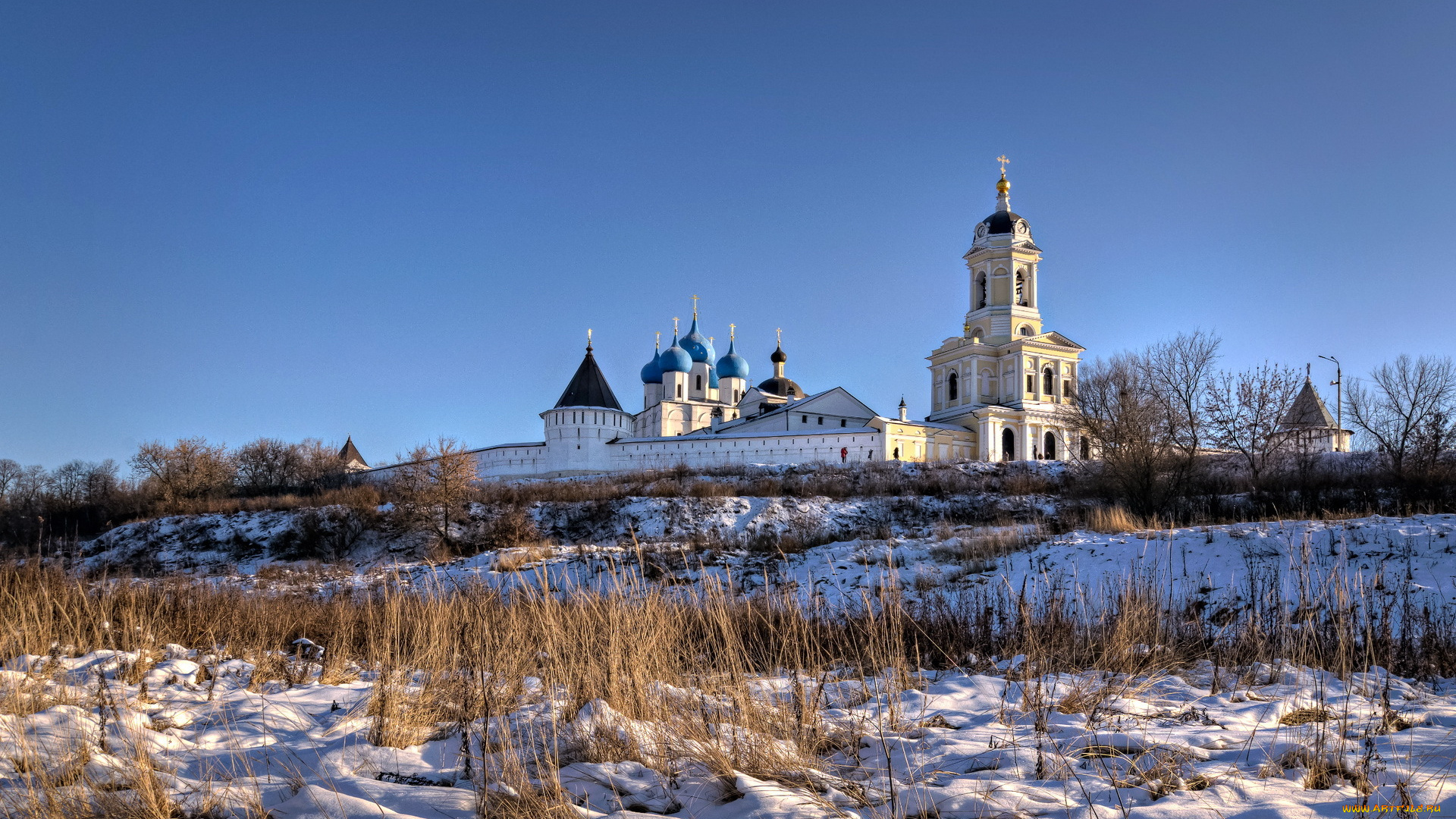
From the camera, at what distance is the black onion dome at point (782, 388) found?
5909 centimetres

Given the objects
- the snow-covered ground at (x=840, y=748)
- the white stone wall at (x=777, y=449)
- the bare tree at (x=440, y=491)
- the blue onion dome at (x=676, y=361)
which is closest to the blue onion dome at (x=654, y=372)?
the blue onion dome at (x=676, y=361)

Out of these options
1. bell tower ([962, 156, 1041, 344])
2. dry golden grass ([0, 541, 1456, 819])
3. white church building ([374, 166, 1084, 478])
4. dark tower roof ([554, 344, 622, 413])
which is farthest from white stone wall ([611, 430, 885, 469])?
dry golden grass ([0, 541, 1456, 819])

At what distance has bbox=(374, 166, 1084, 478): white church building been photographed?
132 feet

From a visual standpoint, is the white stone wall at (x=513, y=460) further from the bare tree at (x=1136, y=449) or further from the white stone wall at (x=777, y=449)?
the bare tree at (x=1136, y=449)

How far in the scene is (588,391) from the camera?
44.2 m

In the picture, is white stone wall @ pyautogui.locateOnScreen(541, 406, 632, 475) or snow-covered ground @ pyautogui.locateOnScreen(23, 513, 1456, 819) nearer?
snow-covered ground @ pyautogui.locateOnScreen(23, 513, 1456, 819)

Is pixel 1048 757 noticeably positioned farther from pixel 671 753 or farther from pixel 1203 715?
pixel 671 753

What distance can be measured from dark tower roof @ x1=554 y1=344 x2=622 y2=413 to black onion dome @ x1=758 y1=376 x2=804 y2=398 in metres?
16.1

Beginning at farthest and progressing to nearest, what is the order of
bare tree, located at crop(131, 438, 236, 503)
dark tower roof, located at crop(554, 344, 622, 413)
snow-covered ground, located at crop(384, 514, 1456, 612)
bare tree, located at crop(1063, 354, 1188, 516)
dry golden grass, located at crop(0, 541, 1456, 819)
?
dark tower roof, located at crop(554, 344, 622, 413) < bare tree, located at crop(131, 438, 236, 503) < bare tree, located at crop(1063, 354, 1188, 516) < snow-covered ground, located at crop(384, 514, 1456, 612) < dry golden grass, located at crop(0, 541, 1456, 819)

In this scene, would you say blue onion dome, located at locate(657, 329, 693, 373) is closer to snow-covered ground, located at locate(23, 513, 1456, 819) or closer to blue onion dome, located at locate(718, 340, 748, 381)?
blue onion dome, located at locate(718, 340, 748, 381)

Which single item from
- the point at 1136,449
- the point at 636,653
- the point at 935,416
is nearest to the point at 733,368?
the point at 935,416

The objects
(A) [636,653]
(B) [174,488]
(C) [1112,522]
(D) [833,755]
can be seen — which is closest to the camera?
(D) [833,755]

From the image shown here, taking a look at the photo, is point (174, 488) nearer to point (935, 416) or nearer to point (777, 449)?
point (777, 449)

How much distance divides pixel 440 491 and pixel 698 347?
38.9 metres
